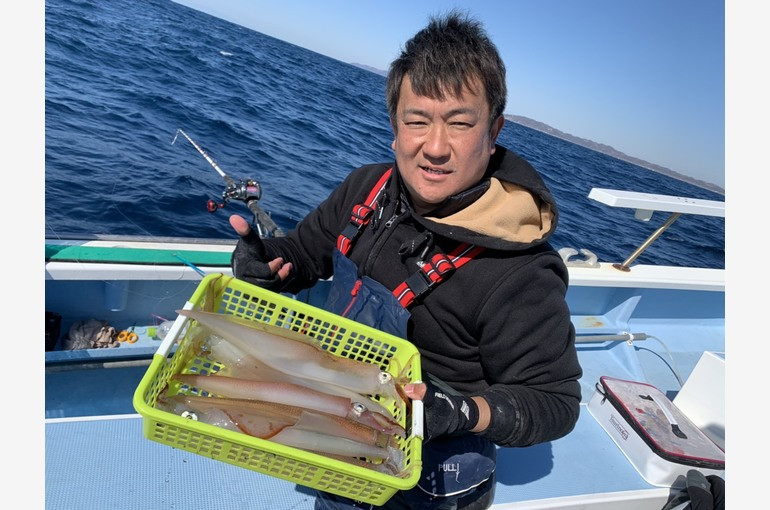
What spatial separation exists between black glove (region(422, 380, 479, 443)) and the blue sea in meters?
3.80

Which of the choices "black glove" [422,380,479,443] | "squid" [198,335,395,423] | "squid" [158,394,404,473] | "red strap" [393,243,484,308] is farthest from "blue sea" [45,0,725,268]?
"black glove" [422,380,479,443]

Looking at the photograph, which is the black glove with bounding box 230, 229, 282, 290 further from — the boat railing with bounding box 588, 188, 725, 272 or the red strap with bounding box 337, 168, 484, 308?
the boat railing with bounding box 588, 188, 725, 272

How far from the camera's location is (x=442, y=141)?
193 cm

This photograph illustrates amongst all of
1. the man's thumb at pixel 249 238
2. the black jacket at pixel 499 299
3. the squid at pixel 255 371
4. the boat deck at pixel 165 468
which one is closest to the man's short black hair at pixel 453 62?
the black jacket at pixel 499 299

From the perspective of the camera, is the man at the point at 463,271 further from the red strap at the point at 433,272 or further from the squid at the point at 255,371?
the squid at the point at 255,371

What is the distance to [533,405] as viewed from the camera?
1814 millimetres

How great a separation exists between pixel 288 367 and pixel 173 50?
2588 centimetres

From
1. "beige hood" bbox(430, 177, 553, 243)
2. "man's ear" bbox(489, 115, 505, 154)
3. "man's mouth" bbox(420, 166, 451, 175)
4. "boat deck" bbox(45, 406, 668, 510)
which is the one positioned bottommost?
"boat deck" bbox(45, 406, 668, 510)

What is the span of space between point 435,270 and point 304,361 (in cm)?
66

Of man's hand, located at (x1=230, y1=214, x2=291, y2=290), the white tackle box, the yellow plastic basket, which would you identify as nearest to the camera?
the yellow plastic basket

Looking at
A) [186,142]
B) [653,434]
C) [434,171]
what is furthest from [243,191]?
[186,142]

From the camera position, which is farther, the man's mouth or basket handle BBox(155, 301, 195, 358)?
the man's mouth

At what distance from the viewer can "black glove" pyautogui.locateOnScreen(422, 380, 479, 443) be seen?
1.67 metres

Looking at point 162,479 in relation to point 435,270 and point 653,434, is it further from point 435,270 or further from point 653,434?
point 653,434
